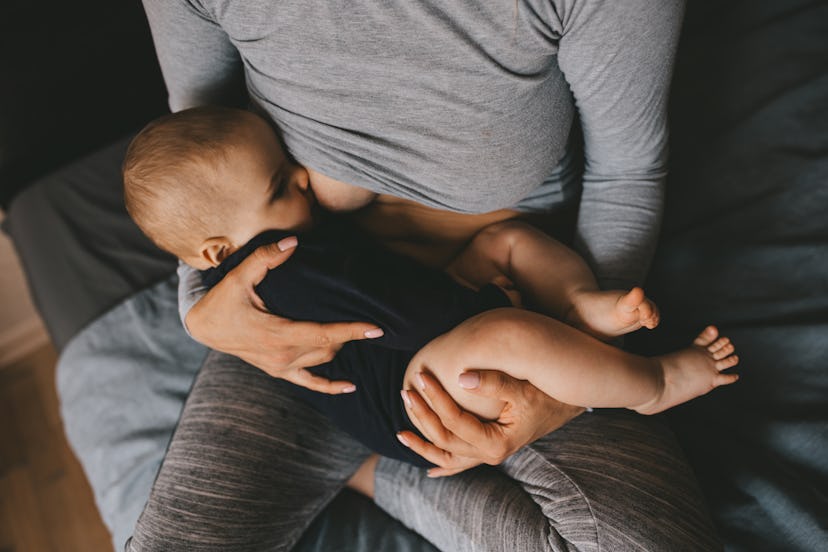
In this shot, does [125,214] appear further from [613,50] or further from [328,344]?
[613,50]

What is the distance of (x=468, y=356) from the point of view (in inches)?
27.3

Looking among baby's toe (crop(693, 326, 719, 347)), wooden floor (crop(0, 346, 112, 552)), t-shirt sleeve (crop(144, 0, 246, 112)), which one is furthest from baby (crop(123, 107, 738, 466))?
wooden floor (crop(0, 346, 112, 552))

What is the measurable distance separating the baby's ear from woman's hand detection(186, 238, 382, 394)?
0.04 m

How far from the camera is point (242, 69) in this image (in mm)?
908

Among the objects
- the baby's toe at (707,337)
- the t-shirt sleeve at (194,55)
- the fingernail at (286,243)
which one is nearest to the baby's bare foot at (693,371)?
the baby's toe at (707,337)

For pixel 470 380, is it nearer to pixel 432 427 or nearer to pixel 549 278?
pixel 432 427

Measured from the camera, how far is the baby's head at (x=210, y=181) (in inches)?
29.3

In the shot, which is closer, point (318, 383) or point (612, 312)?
point (612, 312)

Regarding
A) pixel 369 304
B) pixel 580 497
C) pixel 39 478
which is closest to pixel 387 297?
pixel 369 304

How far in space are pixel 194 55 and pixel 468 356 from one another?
1.94 feet

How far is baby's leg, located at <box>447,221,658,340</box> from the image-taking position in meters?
0.70

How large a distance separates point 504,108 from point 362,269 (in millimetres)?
279

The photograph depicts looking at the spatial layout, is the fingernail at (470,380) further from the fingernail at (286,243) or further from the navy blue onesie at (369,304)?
the fingernail at (286,243)

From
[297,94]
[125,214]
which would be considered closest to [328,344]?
[297,94]
